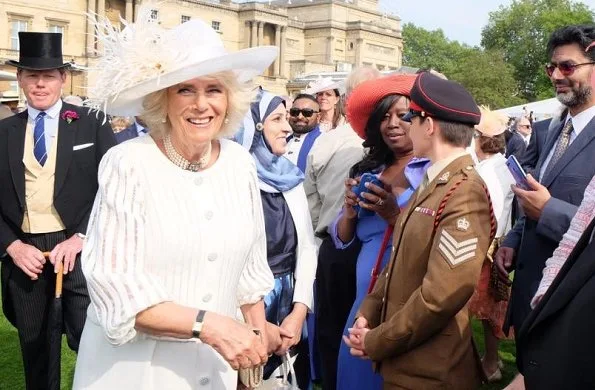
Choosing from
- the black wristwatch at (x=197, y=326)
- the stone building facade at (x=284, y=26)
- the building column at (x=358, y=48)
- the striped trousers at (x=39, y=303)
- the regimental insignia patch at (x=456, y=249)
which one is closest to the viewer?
the black wristwatch at (x=197, y=326)

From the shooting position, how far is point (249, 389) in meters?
2.76

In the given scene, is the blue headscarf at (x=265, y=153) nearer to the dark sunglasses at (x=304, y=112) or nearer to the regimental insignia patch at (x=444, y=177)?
the regimental insignia patch at (x=444, y=177)

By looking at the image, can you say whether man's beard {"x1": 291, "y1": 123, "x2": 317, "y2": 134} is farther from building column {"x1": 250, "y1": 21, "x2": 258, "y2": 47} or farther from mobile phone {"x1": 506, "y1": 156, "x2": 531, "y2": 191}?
building column {"x1": 250, "y1": 21, "x2": 258, "y2": 47}

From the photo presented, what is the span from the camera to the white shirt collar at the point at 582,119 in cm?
371

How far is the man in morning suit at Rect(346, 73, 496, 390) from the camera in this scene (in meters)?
2.71

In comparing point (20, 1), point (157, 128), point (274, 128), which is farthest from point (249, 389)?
point (20, 1)

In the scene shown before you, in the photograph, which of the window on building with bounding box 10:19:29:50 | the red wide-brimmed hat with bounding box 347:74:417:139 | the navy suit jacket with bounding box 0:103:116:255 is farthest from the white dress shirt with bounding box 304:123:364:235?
the window on building with bounding box 10:19:29:50

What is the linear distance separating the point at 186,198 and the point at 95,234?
35 centimetres

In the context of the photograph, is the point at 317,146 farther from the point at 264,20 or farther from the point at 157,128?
the point at 264,20

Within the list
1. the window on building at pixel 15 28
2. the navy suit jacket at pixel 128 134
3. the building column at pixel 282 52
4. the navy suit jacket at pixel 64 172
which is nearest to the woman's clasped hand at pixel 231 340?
Answer: the navy suit jacket at pixel 64 172

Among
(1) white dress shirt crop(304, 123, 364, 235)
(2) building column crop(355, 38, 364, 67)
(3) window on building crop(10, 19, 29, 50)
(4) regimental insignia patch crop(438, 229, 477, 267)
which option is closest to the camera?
(4) regimental insignia patch crop(438, 229, 477, 267)

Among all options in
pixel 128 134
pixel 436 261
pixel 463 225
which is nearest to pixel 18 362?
pixel 128 134

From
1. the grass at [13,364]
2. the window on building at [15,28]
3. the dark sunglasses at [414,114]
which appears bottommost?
the grass at [13,364]

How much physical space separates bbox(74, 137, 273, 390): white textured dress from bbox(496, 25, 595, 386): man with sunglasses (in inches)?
65.1
